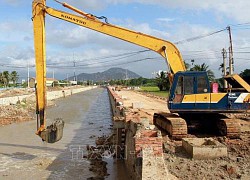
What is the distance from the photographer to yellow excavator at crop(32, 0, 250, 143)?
1220 cm

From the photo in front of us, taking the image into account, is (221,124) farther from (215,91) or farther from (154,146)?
(154,146)

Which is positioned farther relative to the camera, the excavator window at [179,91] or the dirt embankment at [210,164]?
the excavator window at [179,91]

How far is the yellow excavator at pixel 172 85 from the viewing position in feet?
40.0

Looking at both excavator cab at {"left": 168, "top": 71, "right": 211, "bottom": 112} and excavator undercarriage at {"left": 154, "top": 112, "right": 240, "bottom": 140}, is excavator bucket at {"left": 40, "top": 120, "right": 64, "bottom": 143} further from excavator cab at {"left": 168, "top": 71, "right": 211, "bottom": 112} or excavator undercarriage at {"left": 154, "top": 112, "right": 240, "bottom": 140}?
excavator cab at {"left": 168, "top": 71, "right": 211, "bottom": 112}

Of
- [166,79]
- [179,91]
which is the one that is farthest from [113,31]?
[166,79]

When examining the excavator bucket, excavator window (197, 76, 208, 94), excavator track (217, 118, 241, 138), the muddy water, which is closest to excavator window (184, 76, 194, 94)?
excavator window (197, 76, 208, 94)

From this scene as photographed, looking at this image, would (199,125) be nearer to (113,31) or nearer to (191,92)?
(191,92)

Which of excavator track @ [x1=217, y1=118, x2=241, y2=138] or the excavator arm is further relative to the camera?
the excavator arm

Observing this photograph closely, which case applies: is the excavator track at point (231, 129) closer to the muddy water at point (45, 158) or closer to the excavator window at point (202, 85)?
the excavator window at point (202, 85)

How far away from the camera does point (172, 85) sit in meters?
13.0

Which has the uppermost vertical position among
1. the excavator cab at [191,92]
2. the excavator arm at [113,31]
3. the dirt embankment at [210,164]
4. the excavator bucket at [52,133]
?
the excavator arm at [113,31]

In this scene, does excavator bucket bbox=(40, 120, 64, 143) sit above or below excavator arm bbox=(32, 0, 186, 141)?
below

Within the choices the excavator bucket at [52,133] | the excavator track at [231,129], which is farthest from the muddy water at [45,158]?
the excavator track at [231,129]

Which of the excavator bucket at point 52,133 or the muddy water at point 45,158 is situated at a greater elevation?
the excavator bucket at point 52,133
